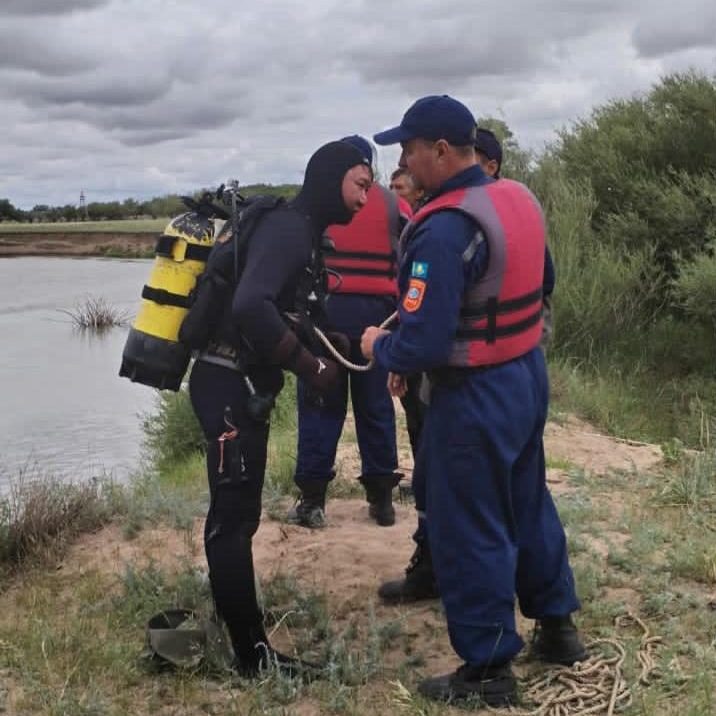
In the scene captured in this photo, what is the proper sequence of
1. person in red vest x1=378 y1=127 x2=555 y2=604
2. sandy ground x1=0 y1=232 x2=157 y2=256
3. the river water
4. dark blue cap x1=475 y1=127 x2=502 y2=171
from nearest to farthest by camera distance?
person in red vest x1=378 y1=127 x2=555 y2=604 → dark blue cap x1=475 y1=127 x2=502 y2=171 → the river water → sandy ground x1=0 y1=232 x2=157 y2=256

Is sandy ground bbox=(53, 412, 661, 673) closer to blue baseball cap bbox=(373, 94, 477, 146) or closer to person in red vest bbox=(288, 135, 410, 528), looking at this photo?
person in red vest bbox=(288, 135, 410, 528)

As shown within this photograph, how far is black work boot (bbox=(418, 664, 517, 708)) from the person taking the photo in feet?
11.6

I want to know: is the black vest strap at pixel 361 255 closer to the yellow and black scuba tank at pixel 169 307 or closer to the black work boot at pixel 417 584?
the black work boot at pixel 417 584

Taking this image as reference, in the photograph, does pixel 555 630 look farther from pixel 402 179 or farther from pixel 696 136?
pixel 696 136

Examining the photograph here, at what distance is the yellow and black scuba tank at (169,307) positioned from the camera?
12.3 feet

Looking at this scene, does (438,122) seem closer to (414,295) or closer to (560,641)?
(414,295)

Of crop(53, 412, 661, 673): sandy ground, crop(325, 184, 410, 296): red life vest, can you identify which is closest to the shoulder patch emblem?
crop(53, 412, 661, 673): sandy ground

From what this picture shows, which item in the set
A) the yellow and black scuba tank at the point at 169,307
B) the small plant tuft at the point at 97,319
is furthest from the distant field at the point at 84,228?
the yellow and black scuba tank at the point at 169,307

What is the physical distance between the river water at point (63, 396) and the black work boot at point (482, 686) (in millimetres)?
4759

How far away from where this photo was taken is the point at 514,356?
343 cm

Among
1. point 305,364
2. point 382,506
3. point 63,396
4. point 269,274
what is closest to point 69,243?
point 63,396

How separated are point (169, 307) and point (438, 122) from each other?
124 centimetres

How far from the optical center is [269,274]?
3.47 meters

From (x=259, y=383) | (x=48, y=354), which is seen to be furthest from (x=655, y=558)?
(x=48, y=354)
